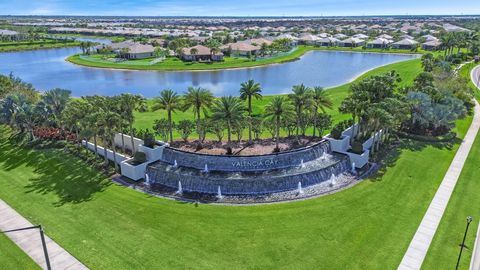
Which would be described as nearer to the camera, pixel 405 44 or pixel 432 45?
pixel 432 45

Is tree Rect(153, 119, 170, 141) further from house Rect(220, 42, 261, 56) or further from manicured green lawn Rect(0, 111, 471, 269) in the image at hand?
house Rect(220, 42, 261, 56)

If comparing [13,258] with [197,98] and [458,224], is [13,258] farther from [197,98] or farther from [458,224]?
[458,224]

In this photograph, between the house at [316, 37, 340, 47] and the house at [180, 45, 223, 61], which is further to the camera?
the house at [316, 37, 340, 47]

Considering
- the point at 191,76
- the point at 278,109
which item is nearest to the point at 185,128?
the point at 278,109

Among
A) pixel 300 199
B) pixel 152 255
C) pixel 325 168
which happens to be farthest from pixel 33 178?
pixel 325 168

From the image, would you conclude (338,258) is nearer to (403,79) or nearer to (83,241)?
(83,241)

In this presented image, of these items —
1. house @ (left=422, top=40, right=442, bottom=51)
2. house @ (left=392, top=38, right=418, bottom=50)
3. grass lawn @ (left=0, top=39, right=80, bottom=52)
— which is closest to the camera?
house @ (left=422, top=40, right=442, bottom=51)

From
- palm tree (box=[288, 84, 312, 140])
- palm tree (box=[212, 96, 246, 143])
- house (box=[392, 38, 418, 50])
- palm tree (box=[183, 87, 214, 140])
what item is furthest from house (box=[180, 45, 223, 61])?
palm tree (box=[212, 96, 246, 143])
